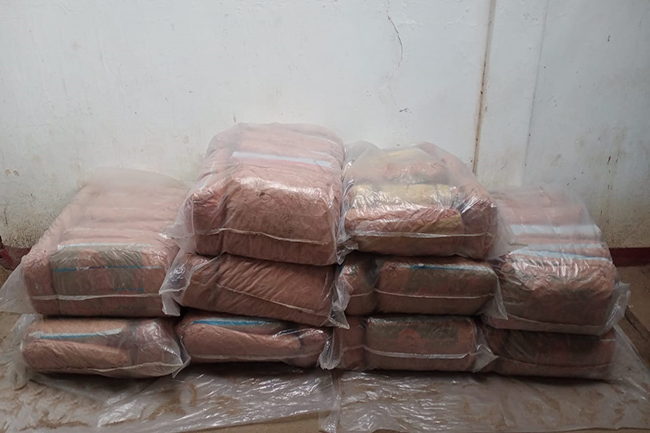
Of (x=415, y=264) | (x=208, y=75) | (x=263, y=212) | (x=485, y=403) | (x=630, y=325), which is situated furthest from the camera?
(x=630, y=325)

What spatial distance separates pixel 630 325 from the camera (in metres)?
2.29

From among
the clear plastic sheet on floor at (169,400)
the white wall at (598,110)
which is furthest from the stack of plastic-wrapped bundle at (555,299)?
the clear plastic sheet on floor at (169,400)

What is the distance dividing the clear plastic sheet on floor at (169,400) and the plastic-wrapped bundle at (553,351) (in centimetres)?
67

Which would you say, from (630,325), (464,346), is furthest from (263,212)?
(630,325)

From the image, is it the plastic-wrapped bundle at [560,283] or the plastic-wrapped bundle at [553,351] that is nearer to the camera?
the plastic-wrapped bundle at [560,283]

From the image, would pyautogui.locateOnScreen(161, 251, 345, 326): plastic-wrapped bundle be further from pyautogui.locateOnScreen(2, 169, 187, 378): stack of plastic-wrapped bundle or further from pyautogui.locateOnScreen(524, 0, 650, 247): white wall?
pyautogui.locateOnScreen(524, 0, 650, 247): white wall

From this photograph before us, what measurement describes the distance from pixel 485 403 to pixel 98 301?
147 cm

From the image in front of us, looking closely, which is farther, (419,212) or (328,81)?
(328,81)

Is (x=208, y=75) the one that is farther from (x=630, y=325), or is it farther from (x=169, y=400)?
(x=630, y=325)

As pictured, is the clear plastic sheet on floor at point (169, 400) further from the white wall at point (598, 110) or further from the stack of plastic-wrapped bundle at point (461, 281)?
the white wall at point (598, 110)

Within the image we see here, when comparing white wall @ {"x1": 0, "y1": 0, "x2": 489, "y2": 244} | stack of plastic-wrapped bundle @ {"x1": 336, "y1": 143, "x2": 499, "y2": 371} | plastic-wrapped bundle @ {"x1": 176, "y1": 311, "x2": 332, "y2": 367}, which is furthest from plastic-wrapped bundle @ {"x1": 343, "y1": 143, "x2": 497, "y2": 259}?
white wall @ {"x1": 0, "y1": 0, "x2": 489, "y2": 244}

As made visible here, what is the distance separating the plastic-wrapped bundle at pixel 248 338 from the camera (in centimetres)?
181

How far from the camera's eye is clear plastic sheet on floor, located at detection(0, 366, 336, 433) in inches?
69.0

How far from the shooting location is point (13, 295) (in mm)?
1819
